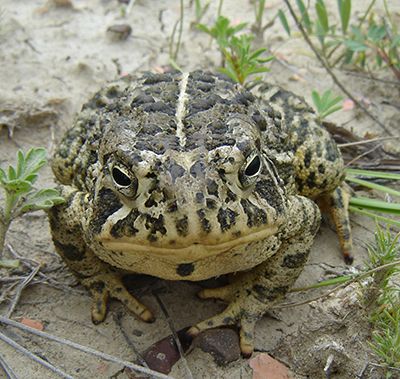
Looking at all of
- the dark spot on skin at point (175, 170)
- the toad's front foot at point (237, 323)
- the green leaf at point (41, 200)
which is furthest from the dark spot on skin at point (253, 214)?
the green leaf at point (41, 200)

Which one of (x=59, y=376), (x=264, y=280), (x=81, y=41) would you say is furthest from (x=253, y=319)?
(x=81, y=41)

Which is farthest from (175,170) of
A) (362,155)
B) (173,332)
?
(362,155)

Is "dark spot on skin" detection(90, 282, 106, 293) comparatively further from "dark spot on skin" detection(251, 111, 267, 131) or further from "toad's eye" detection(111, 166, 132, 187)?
"dark spot on skin" detection(251, 111, 267, 131)

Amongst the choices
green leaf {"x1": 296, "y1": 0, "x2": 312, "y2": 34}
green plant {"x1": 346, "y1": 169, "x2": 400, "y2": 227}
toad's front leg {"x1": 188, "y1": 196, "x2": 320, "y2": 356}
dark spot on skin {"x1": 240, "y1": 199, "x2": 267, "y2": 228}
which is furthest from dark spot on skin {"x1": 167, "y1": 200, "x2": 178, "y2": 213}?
green leaf {"x1": 296, "y1": 0, "x2": 312, "y2": 34}

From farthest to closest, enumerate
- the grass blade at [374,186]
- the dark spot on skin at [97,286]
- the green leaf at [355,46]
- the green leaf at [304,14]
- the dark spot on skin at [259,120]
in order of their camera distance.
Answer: the green leaf at [304,14] → the green leaf at [355,46] → the grass blade at [374,186] → the dark spot on skin at [97,286] → the dark spot on skin at [259,120]

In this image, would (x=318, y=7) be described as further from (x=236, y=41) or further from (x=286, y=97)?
(x=286, y=97)

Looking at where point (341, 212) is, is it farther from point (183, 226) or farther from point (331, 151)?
point (183, 226)

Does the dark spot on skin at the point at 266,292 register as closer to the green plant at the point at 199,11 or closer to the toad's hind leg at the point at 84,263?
the toad's hind leg at the point at 84,263
